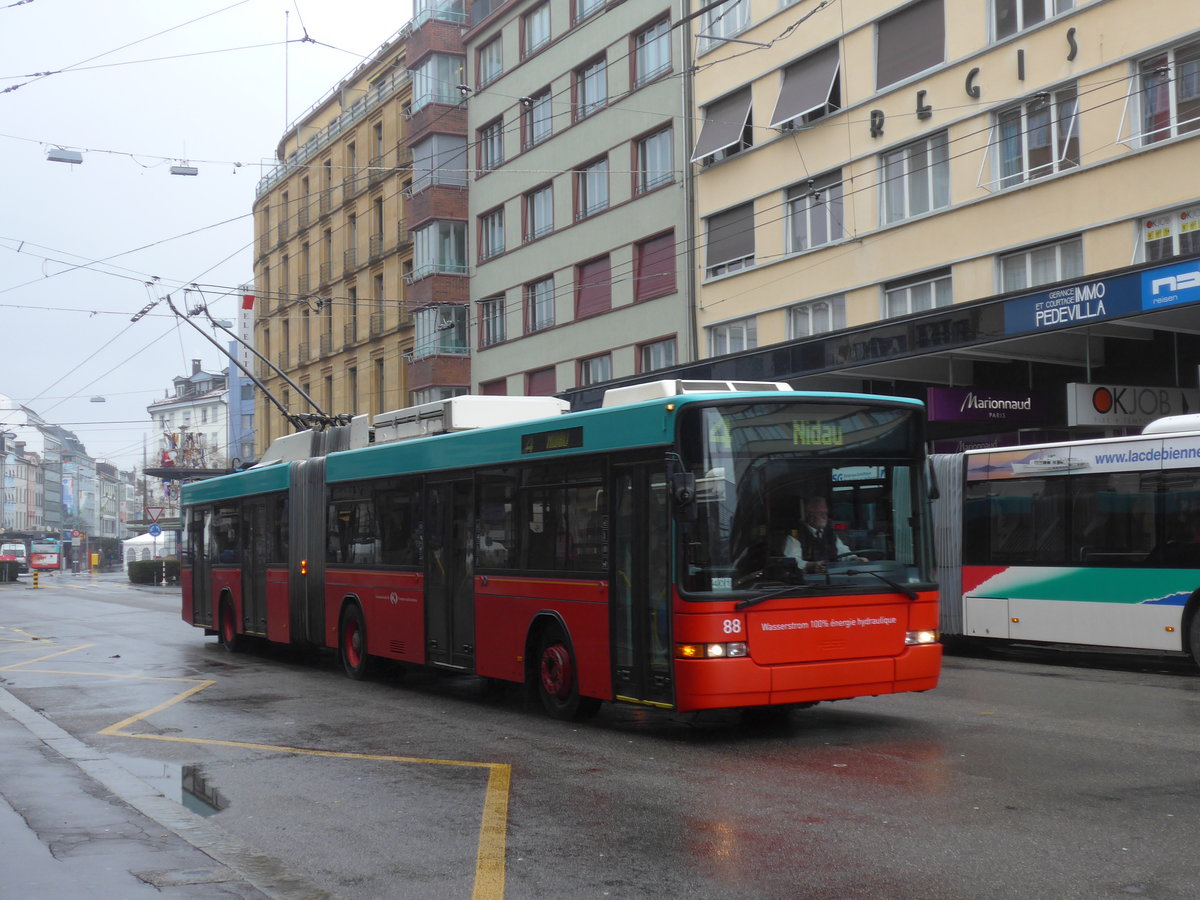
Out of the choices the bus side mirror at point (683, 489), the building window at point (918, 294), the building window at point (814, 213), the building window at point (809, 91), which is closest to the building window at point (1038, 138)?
the building window at point (918, 294)

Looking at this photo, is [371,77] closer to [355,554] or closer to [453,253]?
[453,253]

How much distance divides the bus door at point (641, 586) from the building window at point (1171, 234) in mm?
13527

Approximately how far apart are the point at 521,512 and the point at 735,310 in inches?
788

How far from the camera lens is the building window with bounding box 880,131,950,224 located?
85.5 feet

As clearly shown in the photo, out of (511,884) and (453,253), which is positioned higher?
(453,253)

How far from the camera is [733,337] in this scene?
32000 mm

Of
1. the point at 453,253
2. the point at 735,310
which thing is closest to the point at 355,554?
the point at 735,310

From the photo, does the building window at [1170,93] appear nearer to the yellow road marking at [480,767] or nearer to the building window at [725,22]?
the building window at [725,22]

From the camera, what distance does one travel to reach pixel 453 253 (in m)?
44.3

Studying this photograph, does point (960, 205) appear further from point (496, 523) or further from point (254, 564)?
point (496, 523)

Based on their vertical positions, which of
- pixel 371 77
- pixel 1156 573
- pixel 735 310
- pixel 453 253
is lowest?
pixel 1156 573

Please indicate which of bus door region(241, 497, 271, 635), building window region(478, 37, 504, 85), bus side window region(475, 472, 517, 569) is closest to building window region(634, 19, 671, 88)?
building window region(478, 37, 504, 85)

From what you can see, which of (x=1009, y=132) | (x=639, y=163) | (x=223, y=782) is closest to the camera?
(x=223, y=782)

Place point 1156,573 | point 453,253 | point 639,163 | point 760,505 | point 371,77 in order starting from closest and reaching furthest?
point 760,505 → point 1156,573 → point 639,163 → point 453,253 → point 371,77
